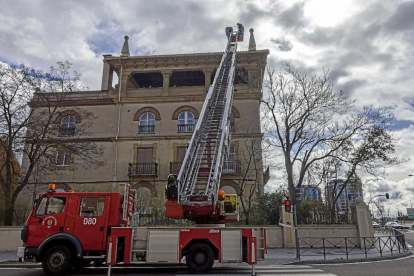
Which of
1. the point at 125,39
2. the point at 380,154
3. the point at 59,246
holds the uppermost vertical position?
the point at 125,39

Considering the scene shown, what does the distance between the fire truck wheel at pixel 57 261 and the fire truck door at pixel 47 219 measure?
1.51 ft

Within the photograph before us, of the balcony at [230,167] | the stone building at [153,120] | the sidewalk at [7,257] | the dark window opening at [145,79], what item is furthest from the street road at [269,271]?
the dark window opening at [145,79]

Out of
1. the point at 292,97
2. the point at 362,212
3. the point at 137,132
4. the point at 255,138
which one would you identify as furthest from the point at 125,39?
the point at 362,212

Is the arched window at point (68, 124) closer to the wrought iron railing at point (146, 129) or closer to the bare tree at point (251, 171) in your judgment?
the wrought iron railing at point (146, 129)

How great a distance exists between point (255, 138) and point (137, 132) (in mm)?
9516

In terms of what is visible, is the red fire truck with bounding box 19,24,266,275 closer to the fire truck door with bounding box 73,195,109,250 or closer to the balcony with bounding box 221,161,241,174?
the fire truck door with bounding box 73,195,109,250

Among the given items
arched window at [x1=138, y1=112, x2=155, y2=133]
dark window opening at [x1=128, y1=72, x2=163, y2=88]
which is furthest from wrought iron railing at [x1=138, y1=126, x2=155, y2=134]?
dark window opening at [x1=128, y1=72, x2=163, y2=88]

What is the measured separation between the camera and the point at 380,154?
19516 millimetres

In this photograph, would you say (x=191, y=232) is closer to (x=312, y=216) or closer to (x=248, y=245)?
(x=248, y=245)

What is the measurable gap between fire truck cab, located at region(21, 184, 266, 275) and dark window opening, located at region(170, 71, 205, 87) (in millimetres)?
20997

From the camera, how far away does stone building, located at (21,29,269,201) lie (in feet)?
83.3

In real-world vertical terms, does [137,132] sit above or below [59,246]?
above

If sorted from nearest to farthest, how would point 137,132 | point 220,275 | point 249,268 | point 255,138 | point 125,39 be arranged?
1. point 220,275
2. point 249,268
3. point 255,138
4. point 137,132
5. point 125,39

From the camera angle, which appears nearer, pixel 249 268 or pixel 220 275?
pixel 220 275
